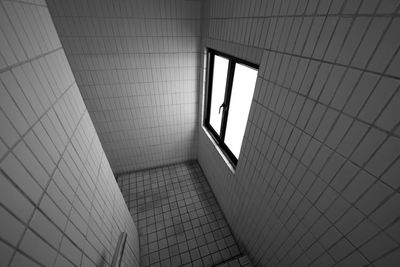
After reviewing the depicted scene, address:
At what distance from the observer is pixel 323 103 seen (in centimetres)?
85

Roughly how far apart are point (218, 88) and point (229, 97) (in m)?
0.42

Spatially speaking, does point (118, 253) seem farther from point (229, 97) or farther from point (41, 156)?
point (229, 97)

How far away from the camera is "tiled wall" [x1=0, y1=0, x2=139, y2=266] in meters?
0.48

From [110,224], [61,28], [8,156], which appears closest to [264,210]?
[110,224]

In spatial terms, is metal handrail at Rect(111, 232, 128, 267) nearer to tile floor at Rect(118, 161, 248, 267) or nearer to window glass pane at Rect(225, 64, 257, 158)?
tile floor at Rect(118, 161, 248, 267)

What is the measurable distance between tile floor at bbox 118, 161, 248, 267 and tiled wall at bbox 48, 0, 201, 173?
526 millimetres

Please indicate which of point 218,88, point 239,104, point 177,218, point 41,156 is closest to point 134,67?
point 218,88

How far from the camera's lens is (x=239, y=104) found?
1849 millimetres

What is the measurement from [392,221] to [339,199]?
19cm

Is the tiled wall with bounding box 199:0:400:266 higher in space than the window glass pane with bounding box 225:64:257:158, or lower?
lower

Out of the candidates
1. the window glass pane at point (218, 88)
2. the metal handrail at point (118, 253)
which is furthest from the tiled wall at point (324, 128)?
the metal handrail at point (118, 253)

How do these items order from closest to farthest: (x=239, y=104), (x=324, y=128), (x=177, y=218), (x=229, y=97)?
(x=324, y=128) → (x=239, y=104) → (x=229, y=97) → (x=177, y=218)

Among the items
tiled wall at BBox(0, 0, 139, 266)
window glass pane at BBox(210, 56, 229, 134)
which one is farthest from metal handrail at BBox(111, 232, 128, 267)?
window glass pane at BBox(210, 56, 229, 134)

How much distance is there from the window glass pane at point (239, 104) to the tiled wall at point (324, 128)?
0.84 feet
